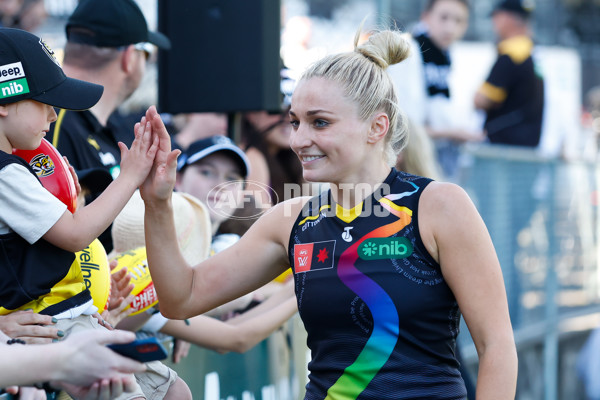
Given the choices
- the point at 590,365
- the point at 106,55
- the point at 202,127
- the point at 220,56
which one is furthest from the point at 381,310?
the point at 590,365

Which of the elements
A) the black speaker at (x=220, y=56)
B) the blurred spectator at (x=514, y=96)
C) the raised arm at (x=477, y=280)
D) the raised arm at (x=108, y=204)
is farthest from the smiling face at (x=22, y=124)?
the blurred spectator at (x=514, y=96)

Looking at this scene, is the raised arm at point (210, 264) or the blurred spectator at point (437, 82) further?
the blurred spectator at point (437, 82)

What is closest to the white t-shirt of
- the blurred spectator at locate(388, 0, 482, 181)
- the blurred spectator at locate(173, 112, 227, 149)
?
the blurred spectator at locate(173, 112, 227, 149)

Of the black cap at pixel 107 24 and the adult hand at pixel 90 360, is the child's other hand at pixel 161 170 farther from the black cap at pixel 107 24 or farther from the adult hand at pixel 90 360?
the black cap at pixel 107 24

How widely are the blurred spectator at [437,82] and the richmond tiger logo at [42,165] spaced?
187 inches

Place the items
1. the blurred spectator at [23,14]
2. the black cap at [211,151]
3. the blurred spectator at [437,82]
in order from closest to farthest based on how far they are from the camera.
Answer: the black cap at [211,151] → the blurred spectator at [23,14] → the blurred spectator at [437,82]

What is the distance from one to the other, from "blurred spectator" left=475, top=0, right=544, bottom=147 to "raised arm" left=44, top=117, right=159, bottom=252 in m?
6.28

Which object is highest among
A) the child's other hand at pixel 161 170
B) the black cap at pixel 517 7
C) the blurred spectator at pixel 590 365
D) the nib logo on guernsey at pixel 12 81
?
the black cap at pixel 517 7

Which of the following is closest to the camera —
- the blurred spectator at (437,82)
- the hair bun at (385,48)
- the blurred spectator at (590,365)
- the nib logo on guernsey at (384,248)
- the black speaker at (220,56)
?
the nib logo on guernsey at (384,248)

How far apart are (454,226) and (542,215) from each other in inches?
203

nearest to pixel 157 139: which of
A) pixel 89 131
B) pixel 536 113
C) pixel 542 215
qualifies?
pixel 89 131

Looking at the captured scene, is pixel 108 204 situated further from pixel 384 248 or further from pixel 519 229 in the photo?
pixel 519 229

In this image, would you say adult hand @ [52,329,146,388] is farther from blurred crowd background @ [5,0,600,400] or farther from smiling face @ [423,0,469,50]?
smiling face @ [423,0,469,50]

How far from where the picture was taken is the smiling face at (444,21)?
747cm
